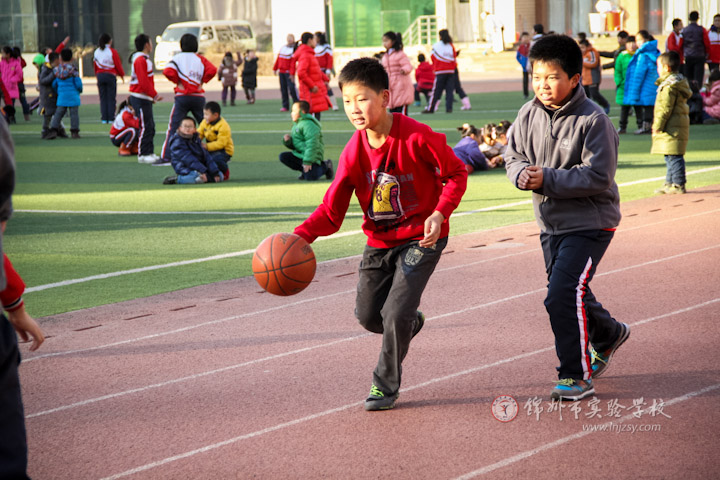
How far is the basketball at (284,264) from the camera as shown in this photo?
5.15 m

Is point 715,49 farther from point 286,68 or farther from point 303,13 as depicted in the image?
point 303,13

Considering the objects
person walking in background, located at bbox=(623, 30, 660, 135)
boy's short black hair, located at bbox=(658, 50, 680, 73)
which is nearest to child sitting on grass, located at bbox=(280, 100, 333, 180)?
boy's short black hair, located at bbox=(658, 50, 680, 73)

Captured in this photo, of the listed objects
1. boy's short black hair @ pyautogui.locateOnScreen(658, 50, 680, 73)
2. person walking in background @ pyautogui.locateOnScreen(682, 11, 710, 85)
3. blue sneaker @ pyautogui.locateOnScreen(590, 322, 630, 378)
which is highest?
person walking in background @ pyautogui.locateOnScreen(682, 11, 710, 85)

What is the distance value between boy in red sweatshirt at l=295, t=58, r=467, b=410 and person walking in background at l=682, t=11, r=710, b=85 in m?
21.0

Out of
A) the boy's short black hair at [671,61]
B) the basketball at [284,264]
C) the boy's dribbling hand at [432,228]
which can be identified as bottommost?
the basketball at [284,264]

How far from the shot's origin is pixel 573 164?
5125 millimetres

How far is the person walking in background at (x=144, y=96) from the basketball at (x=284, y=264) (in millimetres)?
12858

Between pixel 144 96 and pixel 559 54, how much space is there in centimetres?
1373

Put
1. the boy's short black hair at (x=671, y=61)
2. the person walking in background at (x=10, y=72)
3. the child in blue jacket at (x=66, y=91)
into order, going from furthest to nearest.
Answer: the person walking in background at (x=10, y=72) → the child in blue jacket at (x=66, y=91) → the boy's short black hair at (x=671, y=61)

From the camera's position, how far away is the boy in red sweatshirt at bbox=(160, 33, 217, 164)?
16328mm

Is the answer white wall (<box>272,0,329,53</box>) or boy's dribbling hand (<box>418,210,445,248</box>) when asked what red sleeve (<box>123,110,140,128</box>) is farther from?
white wall (<box>272,0,329,53</box>)

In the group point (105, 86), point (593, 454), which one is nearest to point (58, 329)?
point (593, 454)

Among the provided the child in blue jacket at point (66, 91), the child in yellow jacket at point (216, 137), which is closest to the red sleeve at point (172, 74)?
the child in yellow jacket at point (216, 137)

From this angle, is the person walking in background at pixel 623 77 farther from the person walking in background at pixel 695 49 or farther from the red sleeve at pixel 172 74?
the red sleeve at pixel 172 74
